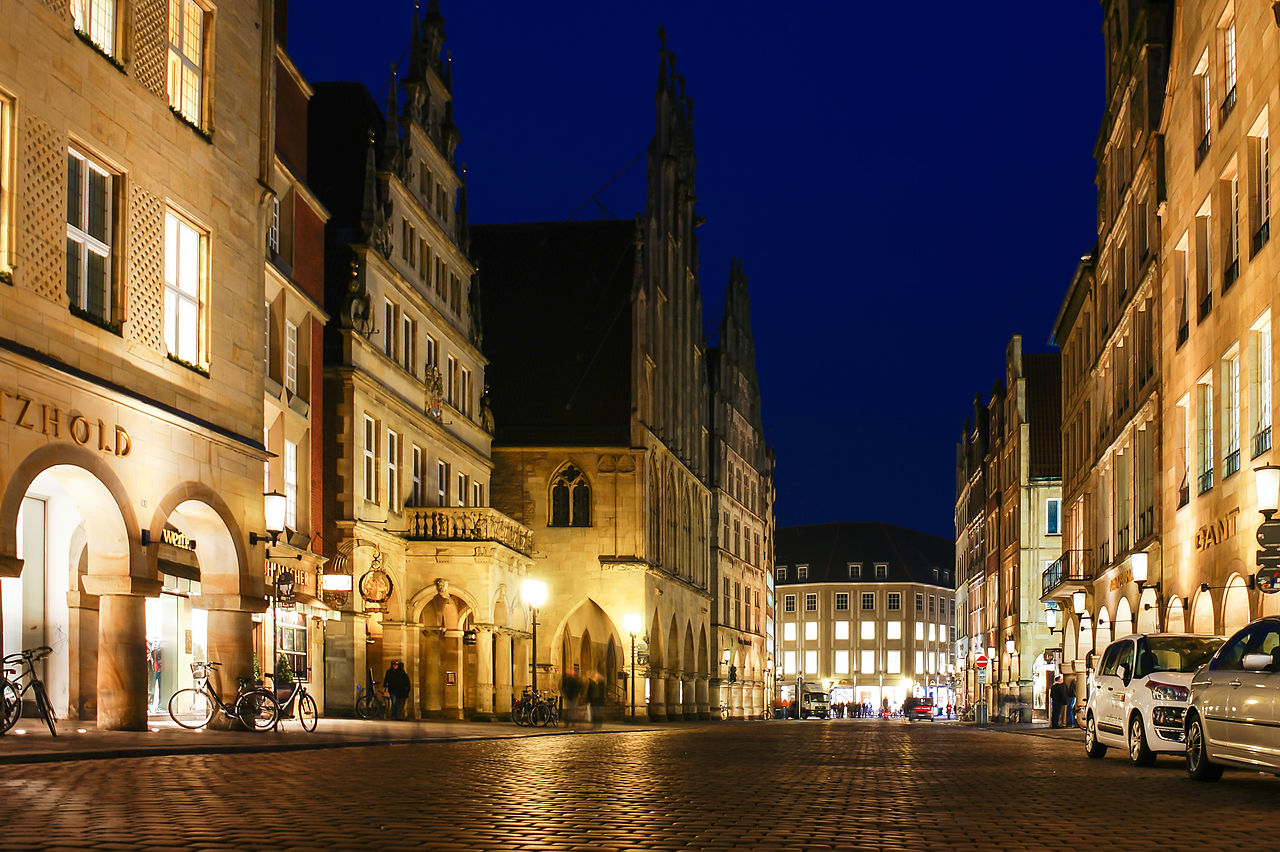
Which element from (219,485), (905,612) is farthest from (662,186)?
(905,612)

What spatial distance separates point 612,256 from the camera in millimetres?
66562

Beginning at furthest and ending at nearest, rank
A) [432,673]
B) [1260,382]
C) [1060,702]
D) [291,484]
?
[1060,702]
[432,673]
[291,484]
[1260,382]

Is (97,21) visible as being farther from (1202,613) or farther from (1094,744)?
(1202,613)

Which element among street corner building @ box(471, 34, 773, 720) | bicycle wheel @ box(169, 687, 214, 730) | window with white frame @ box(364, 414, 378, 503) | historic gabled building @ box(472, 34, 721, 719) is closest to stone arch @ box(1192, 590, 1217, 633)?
bicycle wheel @ box(169, 687, 214, 730)

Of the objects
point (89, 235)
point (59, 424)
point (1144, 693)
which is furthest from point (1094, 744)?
point (89, 235)

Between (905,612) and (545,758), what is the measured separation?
12523 cm

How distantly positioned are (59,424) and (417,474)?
81.6 ft

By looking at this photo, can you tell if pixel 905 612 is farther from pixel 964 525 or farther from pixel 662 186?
pixel 662 186

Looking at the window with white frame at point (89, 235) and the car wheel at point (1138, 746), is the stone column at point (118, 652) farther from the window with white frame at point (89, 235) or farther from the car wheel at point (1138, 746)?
the car wheel at point (1138, 746)

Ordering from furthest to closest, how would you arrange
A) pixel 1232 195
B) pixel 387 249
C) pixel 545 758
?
pixel 387 249 → pixel 1232 195 → pixel 545 758

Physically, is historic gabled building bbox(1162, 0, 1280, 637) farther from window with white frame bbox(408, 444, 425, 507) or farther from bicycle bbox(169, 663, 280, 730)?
window with white frame bbox(408, 444, 425, 507)

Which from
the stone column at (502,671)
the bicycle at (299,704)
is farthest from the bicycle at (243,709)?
the stone column at (502,671)

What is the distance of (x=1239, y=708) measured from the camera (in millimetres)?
16188

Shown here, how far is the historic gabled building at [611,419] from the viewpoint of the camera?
199 feet
